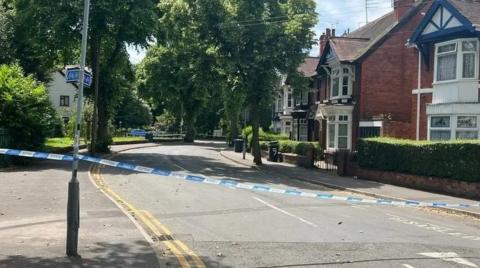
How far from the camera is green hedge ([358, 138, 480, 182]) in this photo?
18.2 meters

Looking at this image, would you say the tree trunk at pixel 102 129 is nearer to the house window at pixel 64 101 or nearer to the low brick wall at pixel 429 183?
the low brick wall at pixel 429 183

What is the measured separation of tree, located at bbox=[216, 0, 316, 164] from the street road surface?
12.0 metres

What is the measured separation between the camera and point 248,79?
3012cm

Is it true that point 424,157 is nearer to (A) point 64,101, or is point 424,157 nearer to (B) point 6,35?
(B) point 6,35

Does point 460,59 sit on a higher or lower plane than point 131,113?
higher

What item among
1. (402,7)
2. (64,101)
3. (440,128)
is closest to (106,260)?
(440,128)

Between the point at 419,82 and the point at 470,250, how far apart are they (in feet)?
57.5

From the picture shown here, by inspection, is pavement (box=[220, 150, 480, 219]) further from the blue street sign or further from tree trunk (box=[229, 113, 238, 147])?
tree trunk (box=[229, 113, 238, 147])

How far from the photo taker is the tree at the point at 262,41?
28547mm

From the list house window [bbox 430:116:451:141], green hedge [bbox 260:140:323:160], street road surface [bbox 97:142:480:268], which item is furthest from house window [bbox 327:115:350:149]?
street road surface [bbox 97:142:480:268]

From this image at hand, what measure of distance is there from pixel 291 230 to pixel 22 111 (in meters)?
17.8

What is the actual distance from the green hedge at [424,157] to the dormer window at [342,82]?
399 inches

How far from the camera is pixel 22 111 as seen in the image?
24906 mm

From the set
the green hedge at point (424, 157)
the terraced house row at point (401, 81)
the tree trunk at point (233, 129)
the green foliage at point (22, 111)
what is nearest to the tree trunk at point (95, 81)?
the green foliage at point (22, 111)
